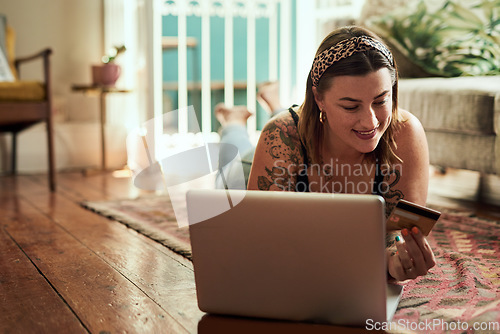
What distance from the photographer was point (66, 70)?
3.85 metres

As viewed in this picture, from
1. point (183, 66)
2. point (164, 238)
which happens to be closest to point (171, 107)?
point (183, 66)

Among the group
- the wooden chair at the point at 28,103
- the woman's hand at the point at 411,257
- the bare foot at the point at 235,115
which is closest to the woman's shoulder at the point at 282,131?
the woman's hand at the point at 411,257

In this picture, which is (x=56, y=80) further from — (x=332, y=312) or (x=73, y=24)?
(x=332, y=312)

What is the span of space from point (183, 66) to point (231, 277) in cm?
295

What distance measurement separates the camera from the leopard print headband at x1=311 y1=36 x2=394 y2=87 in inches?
A: 41.2

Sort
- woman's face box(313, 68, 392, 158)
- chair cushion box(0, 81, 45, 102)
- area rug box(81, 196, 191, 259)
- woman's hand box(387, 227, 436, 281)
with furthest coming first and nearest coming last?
1. chair cushion box(0, 81, 45, 102)
2. area rug box(81, 196, 191, 259)
3. woman's face box(313, 68, 392, 158)
4. woman's hand box(387, 227, 436, 281)

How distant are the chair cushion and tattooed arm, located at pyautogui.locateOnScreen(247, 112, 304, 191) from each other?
68.3 inches

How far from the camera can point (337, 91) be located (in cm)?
106

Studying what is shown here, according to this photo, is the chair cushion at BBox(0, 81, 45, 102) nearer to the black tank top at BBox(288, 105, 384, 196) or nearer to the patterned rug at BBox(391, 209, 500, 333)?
the black tank top at BBox(288, 105, 384, 196)

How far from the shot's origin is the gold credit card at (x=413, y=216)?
34.1 inches

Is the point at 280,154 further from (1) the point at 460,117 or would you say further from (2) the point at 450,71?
(2) the point at 450,71

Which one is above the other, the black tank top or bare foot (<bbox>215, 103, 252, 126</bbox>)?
bare foot (<bbox>215, 103, 252, 126</bbox>)

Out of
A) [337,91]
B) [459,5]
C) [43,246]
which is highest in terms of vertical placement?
[459,5]

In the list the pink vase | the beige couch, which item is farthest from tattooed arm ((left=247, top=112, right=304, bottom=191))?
the pink vase
